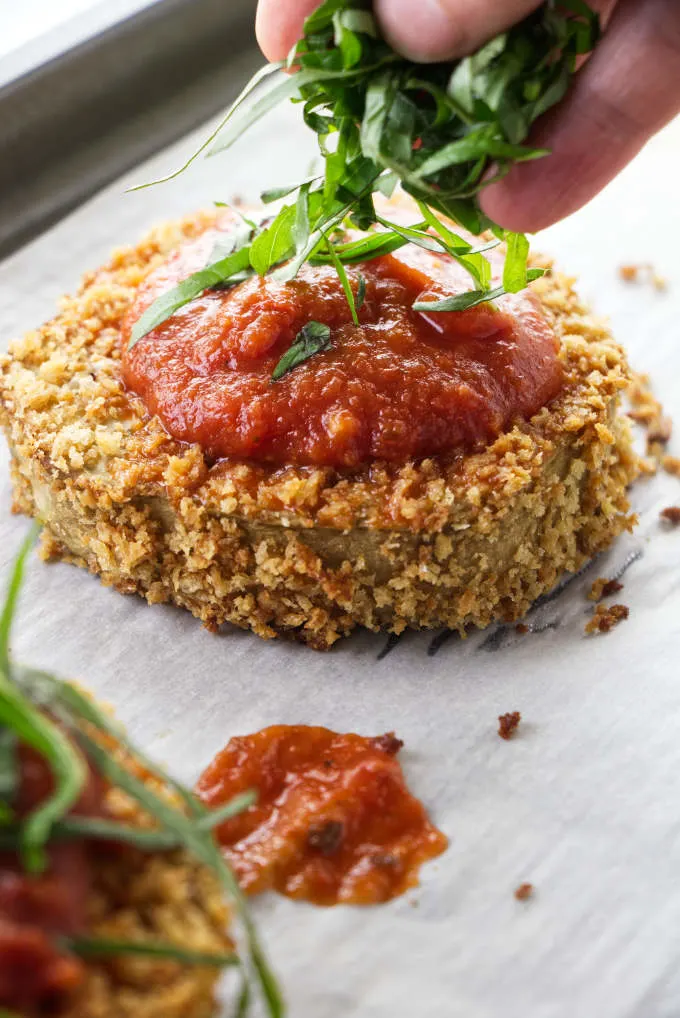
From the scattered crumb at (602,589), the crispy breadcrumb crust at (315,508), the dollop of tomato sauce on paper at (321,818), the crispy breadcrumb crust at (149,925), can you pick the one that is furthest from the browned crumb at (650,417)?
the crispy breadcrumb crust at (149,925)

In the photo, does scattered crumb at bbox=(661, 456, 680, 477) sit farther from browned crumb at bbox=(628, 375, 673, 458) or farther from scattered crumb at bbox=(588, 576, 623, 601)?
scattered crumb at bbox=(588, 576, 623, 601)

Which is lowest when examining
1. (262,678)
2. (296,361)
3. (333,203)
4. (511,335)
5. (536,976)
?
(536,976)

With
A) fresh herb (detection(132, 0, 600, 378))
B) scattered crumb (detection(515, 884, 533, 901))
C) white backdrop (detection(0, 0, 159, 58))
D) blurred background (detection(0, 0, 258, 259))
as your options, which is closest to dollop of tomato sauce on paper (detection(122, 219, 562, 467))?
fresh herb (detection(132, 0, 600, 378))

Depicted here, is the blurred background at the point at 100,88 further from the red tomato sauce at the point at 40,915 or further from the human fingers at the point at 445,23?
the red tomato sauce at the point at 40,915

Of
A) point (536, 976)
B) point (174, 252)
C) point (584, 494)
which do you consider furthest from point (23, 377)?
point (536, 976)

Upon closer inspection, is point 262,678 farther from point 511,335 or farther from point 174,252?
point 174,252
